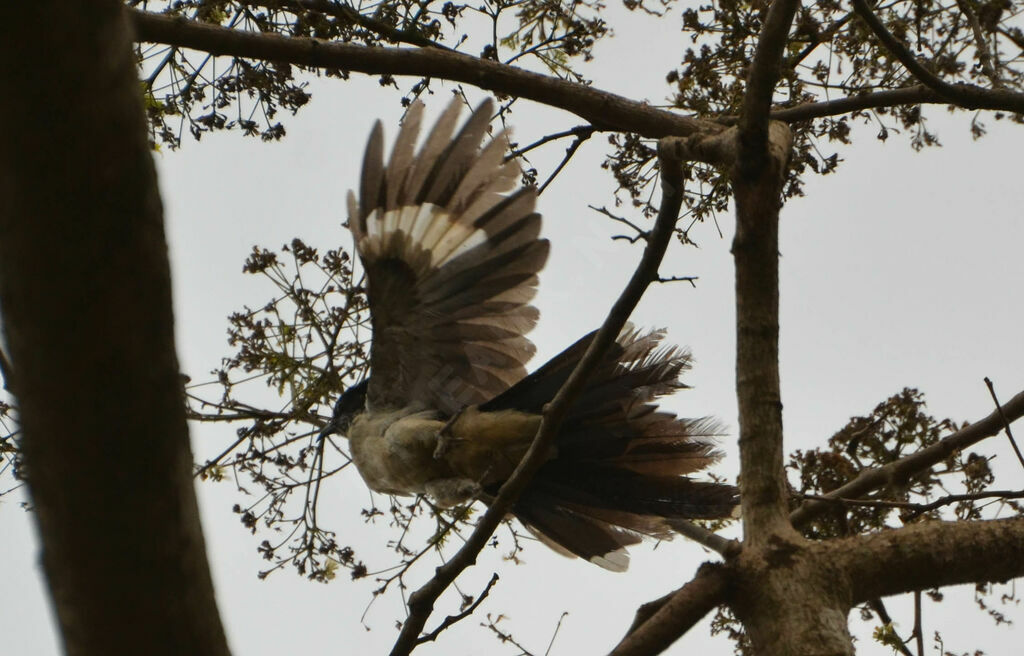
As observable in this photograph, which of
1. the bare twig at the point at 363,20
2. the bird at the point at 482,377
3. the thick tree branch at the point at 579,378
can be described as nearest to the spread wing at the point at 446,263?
the bird at the point at 482,377

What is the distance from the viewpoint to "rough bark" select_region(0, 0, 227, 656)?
2.93 feet

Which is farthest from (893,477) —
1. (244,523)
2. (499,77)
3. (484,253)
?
(244,523)

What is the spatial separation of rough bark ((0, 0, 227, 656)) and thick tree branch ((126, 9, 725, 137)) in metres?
2.10

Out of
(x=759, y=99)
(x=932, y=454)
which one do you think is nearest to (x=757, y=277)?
(x=759, y=99)

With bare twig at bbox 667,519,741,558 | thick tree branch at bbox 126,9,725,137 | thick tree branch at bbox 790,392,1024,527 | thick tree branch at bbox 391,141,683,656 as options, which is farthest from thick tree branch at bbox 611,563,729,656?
thick tree branch at bbox 126,9,725,137

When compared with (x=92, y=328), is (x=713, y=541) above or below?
above

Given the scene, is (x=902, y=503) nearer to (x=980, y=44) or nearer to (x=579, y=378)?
(x=579, y=378)

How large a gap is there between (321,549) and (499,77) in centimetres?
175

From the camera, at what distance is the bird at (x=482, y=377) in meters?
3.70

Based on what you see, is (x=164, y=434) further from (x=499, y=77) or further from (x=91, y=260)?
(x=499, y=77)

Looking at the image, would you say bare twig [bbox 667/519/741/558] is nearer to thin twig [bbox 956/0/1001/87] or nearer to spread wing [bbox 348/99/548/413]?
spread wing [bbox 348/99/548/413]

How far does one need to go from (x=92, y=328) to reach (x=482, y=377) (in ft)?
11.1

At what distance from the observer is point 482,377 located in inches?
168

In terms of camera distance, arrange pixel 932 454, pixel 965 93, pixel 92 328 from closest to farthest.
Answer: pixel 92 328
pixel 932 454
pixel 965 93
